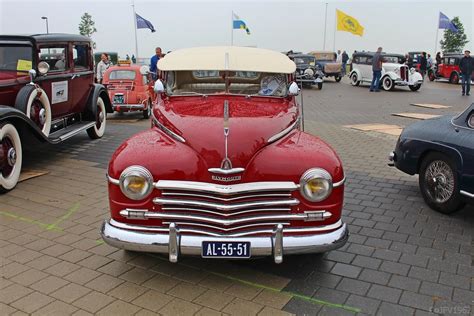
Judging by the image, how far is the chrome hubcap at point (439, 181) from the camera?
16.1ft

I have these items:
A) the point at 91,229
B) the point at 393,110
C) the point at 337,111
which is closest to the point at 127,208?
the point at 91,229

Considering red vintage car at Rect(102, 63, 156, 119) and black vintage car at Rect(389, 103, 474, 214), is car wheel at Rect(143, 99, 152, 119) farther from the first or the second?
black vintage car at Rect(389, 103, 474, 214)

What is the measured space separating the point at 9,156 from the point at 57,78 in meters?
2.19

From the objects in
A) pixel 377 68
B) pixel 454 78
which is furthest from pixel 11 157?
pixel 454 78

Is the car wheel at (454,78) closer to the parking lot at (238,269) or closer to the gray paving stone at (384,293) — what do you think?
the parking lot at (238,269)

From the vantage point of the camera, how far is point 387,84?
846 inches

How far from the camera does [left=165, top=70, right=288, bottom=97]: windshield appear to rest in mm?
4828

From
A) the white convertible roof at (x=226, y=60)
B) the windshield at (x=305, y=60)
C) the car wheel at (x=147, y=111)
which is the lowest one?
the car wheel at (x=147, y=111)

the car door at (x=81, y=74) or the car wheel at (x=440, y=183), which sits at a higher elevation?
the car door at (x=81, y=74)

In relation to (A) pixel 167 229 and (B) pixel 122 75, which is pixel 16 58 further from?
(B) pixel 122 75

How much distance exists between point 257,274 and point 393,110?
40.3 feet

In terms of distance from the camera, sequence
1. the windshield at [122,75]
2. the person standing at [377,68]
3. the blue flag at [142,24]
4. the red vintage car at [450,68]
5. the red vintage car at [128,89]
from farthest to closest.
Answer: the red vintage car at [450,68] < the blue flag at [142,24] < the person standing at [377,68] < the windshield at [122,75] < the red vintage car at [128,89]

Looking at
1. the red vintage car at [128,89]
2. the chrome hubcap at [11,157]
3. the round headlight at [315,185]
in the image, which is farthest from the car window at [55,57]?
the round headlight at [315,185]

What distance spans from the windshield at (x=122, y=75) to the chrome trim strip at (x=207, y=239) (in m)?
9.89
